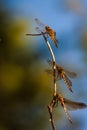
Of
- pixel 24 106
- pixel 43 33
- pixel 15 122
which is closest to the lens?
pixel 43 33

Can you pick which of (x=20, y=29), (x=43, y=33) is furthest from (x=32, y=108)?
(x=43, y=33)

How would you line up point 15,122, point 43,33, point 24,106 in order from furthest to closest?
point 24,106
point 15,122
point 43,33

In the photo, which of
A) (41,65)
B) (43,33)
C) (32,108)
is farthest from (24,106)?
(43,33)

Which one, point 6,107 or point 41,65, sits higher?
point 41,65

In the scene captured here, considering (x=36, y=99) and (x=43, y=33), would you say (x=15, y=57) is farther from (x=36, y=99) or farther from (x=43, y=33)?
(x=43, y=33)

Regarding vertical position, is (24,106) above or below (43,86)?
below

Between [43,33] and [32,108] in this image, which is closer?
[43,33]

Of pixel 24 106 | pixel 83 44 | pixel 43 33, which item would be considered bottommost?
pixel 24 106

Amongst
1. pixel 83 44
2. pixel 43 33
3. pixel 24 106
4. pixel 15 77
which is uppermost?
pixel 43 33

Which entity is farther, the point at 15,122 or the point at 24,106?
the point at 24,106

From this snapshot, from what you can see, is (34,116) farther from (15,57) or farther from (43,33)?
(43,33)
